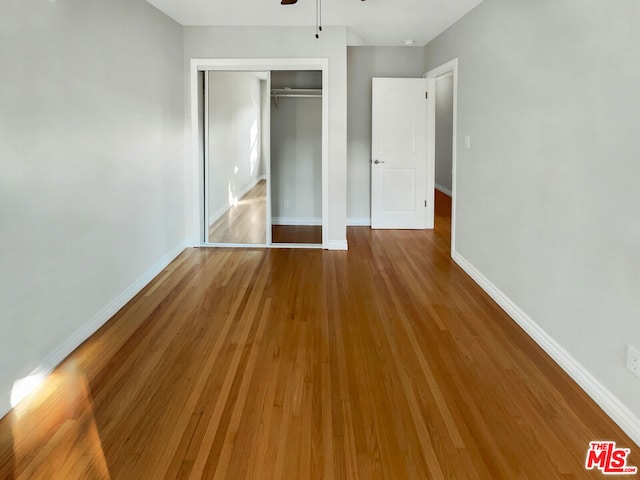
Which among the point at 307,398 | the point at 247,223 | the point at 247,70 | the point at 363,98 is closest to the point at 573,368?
the point at 307,398

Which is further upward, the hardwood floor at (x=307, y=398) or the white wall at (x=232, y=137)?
the white wall at (x=232, y=137)

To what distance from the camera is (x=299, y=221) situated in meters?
6.74

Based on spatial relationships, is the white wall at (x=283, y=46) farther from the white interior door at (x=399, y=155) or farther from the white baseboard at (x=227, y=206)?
the white interior door at (x=399, y=155)

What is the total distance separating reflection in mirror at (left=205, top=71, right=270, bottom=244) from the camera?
5.51m

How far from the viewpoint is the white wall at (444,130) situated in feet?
31.2

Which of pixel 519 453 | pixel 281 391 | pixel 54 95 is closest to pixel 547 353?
pixel 519 453

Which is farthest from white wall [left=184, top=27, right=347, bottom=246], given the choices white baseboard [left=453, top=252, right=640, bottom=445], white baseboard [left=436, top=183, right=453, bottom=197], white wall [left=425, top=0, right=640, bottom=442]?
white baseboard [left=436, top=183, right=453, bottom=197]

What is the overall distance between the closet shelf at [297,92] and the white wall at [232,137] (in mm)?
564

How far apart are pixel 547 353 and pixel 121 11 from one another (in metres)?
3.82

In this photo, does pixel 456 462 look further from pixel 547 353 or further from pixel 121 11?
pixel 121 11

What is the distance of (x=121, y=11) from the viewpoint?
362cm

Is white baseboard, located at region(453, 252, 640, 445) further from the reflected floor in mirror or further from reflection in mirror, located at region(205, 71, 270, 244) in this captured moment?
reflection in mirror, located at region(205, 71, 270, 244)

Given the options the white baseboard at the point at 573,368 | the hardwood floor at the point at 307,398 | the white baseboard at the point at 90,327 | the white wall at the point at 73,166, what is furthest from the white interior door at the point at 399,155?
the white baseboard at the point at 90,327

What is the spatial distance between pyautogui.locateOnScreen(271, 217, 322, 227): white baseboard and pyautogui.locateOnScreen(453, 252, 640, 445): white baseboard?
3062 mm
